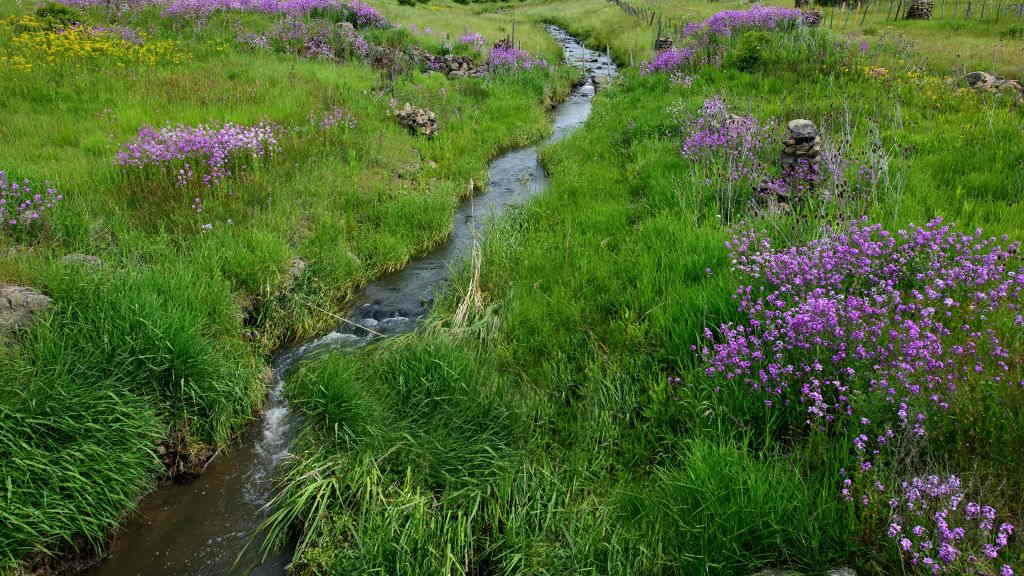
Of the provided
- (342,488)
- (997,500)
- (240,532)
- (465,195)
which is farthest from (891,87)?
(240,532)

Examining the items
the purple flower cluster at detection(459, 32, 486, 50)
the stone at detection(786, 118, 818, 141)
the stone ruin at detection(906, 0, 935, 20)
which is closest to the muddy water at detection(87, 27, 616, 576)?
the stone at detection(786, 118, 818, 141)

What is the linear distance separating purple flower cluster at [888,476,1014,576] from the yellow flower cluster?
16.1 meters

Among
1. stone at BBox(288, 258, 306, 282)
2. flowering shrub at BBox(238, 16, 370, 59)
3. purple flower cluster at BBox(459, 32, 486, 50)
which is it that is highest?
flowering shrub at BBox(238, 16, 370, 59)

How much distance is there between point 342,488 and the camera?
486 cm

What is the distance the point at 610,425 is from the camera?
5.12 m

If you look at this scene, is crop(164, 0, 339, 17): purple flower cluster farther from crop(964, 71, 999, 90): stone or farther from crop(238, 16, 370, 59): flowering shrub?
crop(964, 71, 999, 90): stone

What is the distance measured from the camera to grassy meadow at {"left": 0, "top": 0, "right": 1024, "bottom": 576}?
12.4ft

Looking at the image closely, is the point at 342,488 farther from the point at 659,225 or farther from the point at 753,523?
the point at 659,225

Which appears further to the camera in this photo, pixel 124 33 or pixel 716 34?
pixel 716 34

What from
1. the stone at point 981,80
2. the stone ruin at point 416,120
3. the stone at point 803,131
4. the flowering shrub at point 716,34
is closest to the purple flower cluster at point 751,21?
the flowering shrub at point 716,34

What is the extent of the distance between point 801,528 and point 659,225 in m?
A: 5.03

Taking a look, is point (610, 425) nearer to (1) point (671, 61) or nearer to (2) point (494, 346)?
(2) point (494, 346)

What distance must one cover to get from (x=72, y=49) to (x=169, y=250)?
33.4 ft

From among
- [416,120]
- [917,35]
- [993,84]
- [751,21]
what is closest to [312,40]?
[416,120]
